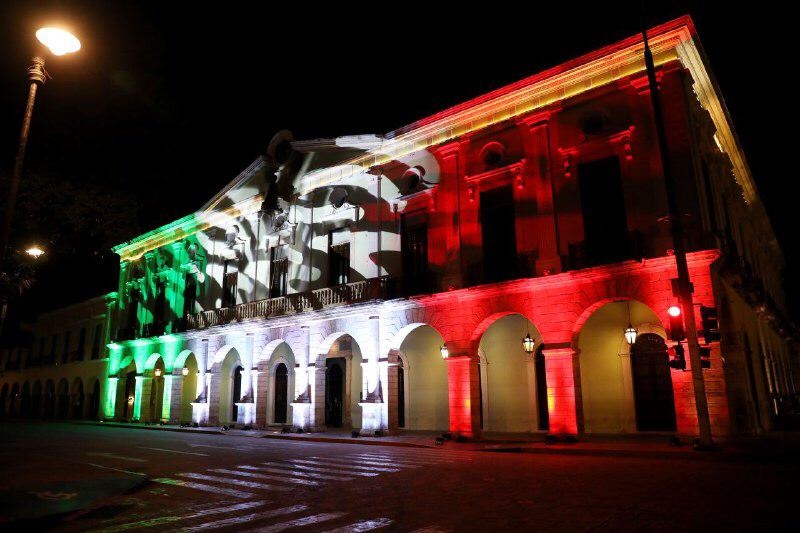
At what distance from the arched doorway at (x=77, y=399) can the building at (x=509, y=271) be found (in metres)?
15.5

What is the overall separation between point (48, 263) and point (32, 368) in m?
35.9

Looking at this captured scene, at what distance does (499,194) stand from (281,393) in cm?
1508

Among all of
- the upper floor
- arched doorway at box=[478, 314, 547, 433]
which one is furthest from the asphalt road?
the upper floor

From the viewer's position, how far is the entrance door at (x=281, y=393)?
2677 centimetres

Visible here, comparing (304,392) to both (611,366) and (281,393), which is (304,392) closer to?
(281,393)

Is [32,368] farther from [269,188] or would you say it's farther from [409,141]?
[409,141]

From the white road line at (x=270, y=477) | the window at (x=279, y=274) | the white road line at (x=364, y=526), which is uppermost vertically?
the window at (x=279, y=274)

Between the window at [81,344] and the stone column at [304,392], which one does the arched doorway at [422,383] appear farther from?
the window at [81,344]

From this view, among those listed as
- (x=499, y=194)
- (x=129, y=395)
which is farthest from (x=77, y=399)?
(x=499, y=194)

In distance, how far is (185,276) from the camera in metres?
32.1

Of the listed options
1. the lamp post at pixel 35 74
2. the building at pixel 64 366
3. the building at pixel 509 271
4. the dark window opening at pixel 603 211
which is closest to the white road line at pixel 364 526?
the lamp post at pixel 35 74

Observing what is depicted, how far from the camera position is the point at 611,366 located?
1814 cm

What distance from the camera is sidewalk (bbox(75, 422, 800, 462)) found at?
11.9 m

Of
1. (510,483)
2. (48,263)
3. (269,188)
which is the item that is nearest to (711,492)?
(510,483)
